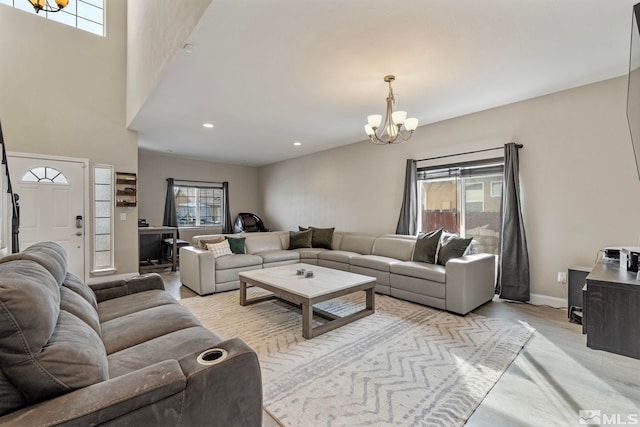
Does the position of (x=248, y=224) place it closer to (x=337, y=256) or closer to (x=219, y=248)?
(x=219, y=248)

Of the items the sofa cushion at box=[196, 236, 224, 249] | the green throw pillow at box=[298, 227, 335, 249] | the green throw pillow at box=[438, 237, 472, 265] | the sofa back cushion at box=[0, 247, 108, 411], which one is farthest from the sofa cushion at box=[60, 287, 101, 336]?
the green throw pillow at box=[298, 227, 335, 249]

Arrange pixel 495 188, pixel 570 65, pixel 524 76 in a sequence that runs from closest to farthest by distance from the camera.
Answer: pixel 570 65 < pixel 524 76 < pixel 495 188

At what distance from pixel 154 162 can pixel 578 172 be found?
25.5ft

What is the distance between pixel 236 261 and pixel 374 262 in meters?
2.07

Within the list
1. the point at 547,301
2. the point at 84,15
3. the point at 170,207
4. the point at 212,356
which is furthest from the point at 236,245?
the point at 84,15

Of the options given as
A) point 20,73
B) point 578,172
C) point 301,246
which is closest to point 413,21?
point 578,172

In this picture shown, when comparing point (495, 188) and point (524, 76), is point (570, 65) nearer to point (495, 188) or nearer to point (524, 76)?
point (524, 76)

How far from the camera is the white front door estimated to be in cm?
416

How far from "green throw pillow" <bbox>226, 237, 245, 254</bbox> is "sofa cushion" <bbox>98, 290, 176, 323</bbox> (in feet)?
7.71

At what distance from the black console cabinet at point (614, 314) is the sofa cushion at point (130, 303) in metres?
2.80

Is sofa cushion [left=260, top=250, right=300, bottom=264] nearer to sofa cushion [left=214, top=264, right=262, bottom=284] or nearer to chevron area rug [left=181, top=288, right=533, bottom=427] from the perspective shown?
sofa cushion [left=214, top=264, right=262, bottom=284]

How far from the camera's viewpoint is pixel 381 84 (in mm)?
3156

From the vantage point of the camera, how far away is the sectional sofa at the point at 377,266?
10.9ft

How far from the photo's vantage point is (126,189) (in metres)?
4.98
